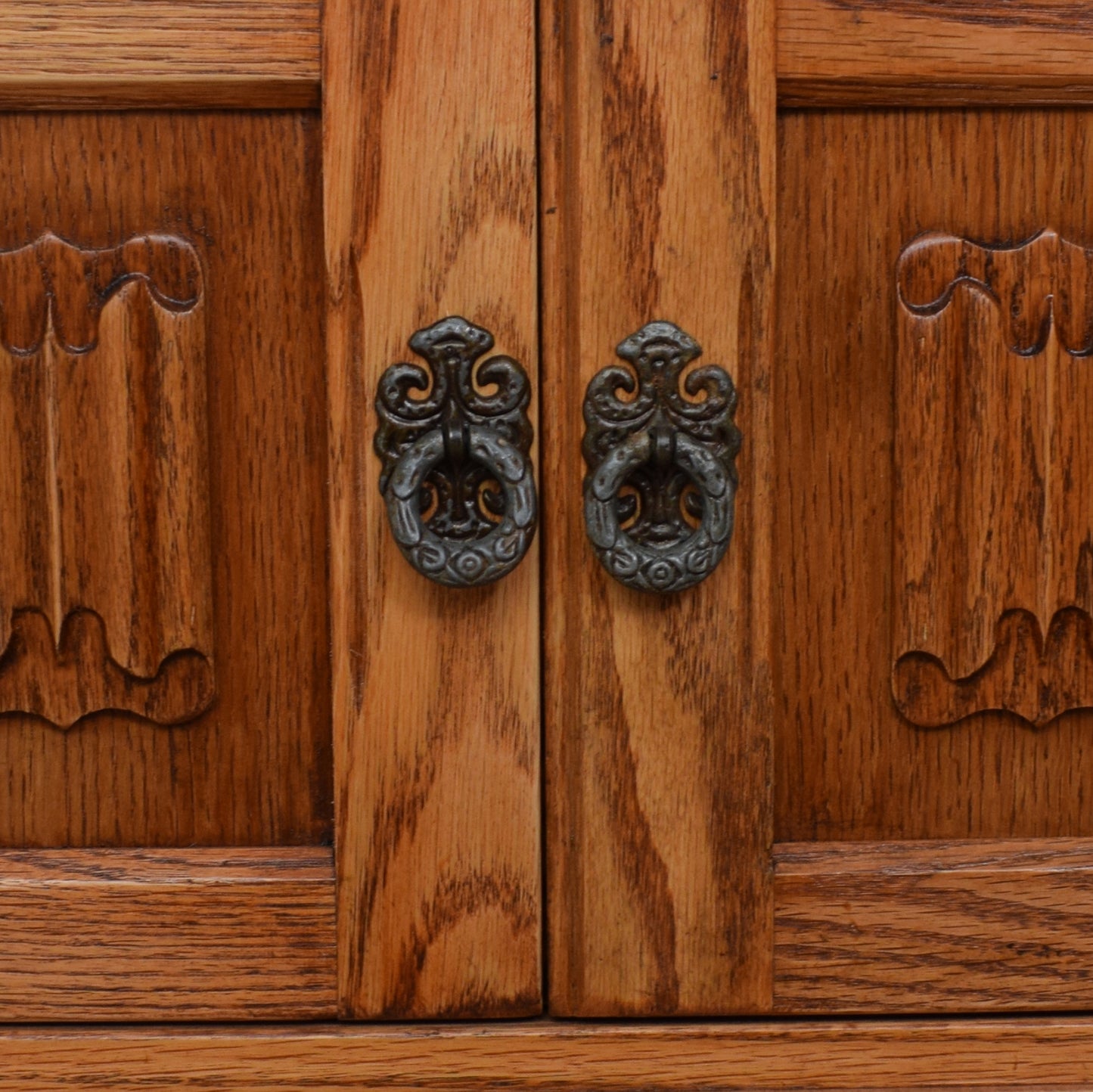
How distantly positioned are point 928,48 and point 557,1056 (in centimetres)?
44

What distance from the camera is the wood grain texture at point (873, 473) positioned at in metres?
0.48

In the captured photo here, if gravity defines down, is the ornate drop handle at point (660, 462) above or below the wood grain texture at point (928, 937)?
above

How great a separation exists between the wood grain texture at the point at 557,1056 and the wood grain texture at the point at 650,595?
0.06 ft

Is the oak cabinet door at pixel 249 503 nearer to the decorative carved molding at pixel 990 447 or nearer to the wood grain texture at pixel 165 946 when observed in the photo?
the wood grain texture at pixel 165 946

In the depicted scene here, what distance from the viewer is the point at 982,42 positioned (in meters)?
0.47

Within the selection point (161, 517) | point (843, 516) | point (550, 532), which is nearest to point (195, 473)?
point (161, 517)

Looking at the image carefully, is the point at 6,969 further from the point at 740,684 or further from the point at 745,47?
the point at 745,47

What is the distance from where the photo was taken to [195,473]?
Result: 482 millimetres

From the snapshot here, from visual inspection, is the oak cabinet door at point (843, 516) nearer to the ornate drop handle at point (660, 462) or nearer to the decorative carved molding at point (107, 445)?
the ornate drop handle at point (660, 462)

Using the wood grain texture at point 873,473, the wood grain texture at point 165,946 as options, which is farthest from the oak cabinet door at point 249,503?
the wood grain texture at point 873,473

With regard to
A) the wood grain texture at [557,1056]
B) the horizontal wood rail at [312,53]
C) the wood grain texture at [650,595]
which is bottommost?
the wood grain texture at [557,1056]

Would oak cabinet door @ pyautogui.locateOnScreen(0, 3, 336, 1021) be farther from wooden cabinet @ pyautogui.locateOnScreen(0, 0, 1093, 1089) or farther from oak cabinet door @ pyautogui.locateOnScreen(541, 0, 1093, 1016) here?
oak cabinet door @ pyautogui.locateOnScreen(541, 0, 1093, 1016)

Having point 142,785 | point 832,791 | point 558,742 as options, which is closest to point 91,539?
point 142,785

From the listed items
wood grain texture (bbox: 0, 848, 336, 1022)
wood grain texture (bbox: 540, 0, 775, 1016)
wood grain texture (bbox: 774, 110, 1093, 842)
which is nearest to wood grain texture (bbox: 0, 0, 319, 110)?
wood grain texture (bbox: 540, 0, 775, 1016)
